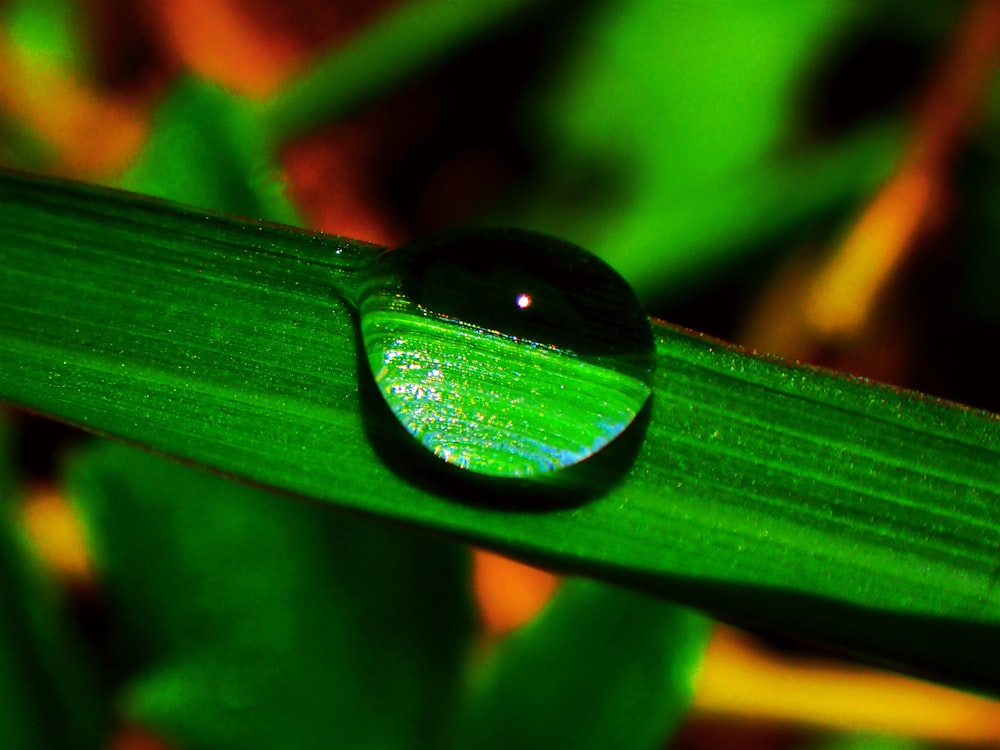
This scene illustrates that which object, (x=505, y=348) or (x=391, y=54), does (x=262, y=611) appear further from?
(x=391, y=54)

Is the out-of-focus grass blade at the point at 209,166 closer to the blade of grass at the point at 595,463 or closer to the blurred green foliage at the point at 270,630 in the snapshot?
the blurred green foliage at the point at 270,630

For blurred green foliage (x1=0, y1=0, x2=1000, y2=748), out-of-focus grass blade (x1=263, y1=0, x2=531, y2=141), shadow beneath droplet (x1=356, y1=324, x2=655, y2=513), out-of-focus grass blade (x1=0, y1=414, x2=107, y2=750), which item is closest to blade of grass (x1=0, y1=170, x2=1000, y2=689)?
shadow beneath droplet (x1=356, y1=324, x2=655, y2=513)

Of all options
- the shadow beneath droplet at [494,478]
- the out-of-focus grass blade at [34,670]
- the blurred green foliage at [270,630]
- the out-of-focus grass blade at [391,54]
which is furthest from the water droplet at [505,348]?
the out-of-focus grass blade at [391,54]

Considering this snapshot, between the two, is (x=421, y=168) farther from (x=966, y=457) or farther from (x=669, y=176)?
(x=966, y=457)

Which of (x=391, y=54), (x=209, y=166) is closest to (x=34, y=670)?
(x=209, y=166)

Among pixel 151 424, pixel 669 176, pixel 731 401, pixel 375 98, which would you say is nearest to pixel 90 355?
pixel 151 424
